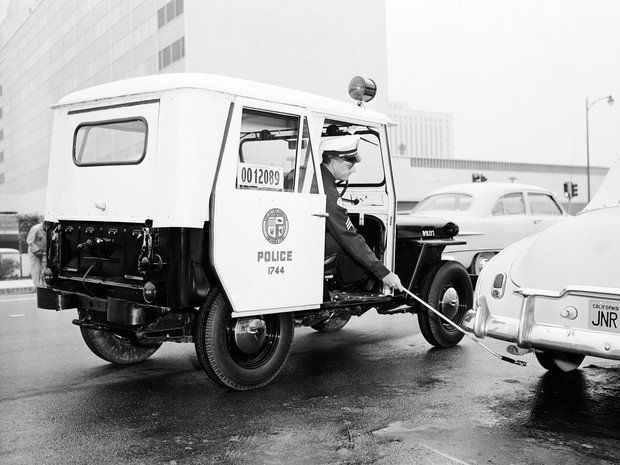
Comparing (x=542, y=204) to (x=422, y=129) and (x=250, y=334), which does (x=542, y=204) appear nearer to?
(x=250, y=334)

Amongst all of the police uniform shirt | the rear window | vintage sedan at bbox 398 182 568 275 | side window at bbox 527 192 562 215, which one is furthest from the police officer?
side window at bbox 527 192 562 215

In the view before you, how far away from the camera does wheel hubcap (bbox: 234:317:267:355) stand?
215 inches

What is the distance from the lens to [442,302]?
722 cm

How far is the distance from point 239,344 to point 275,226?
0.92m

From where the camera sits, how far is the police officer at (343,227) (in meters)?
6.09

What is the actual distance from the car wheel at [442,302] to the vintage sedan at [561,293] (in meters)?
1.50

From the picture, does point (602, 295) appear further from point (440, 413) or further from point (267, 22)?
point (267, 22)

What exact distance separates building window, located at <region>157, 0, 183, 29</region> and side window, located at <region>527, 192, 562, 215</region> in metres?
48.2

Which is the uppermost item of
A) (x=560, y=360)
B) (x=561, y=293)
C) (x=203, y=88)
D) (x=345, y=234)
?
(x=203, y=88)

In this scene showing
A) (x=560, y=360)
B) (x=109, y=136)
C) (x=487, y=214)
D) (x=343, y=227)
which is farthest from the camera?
(x=487, y=214)

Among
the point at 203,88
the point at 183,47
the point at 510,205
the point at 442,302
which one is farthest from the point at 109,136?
the point at 183,47

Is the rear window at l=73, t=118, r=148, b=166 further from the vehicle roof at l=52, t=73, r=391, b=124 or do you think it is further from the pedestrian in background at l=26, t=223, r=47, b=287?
the pedestrian in background at l=26, t=223, r=47, b=287

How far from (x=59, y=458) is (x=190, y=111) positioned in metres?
2.41

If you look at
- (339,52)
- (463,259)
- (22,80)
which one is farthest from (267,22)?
(463,259)
